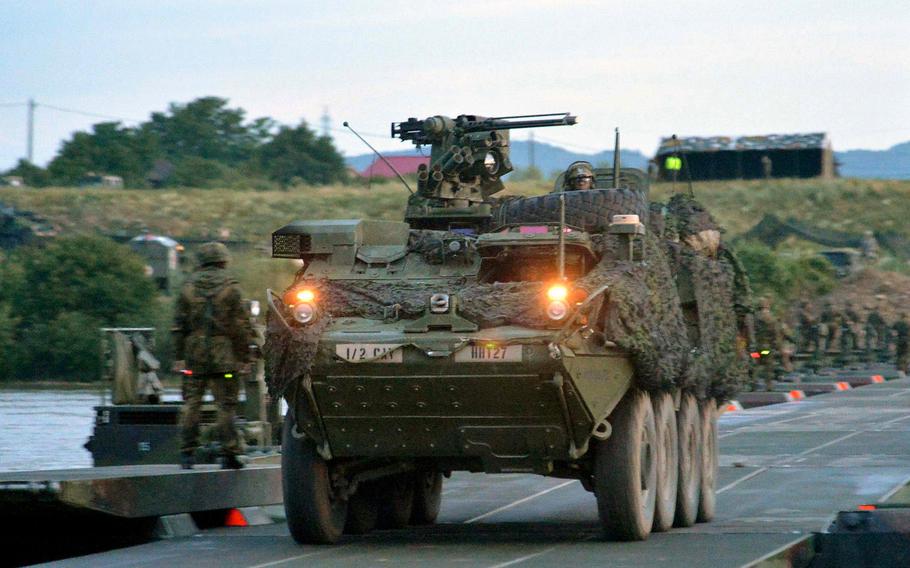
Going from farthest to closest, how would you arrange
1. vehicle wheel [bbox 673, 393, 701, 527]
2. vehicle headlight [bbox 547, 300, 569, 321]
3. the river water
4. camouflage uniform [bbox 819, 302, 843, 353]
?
camouflage uniform [bbox 819, 302, 843, 353] < the river water < vehicle wheel [bbox 673, 393, 701, 527] < vehicle headlight [bbox 547, 300, 569, 321]

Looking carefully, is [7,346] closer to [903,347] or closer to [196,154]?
[903,347]

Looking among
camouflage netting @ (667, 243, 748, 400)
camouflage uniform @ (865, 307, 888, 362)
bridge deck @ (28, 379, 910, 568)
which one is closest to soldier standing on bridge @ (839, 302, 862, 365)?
camouflage uniform @ (865, 307, 888, 362)

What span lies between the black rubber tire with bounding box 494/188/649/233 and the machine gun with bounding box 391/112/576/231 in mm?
1266

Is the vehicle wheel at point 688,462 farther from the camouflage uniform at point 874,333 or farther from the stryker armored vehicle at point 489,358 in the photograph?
the camouflage uniform at point 874,333

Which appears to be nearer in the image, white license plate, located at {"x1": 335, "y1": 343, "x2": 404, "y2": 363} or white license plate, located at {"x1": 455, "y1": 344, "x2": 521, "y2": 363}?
white license plate, located at {"x1": 455, "y1": 344, "x2": 521, "y2": 363}

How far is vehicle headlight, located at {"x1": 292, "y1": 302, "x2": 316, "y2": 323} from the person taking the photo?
11547 millimetres

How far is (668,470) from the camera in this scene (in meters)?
13.0

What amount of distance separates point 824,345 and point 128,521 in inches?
1273

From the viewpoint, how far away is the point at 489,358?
11156 mm

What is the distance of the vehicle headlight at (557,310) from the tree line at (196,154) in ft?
227

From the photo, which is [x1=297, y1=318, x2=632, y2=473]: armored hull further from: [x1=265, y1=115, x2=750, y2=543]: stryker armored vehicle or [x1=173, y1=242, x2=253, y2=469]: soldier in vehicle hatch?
[x1=173, y1=242, x2=253, y2=469]: soldier in vehicle hatch

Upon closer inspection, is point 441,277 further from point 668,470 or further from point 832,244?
point 832,244

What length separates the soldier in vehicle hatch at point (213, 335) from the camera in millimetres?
13359

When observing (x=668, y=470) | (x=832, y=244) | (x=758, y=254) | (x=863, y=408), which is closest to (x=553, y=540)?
(x=668, y=470)
